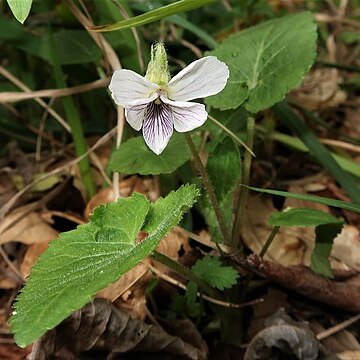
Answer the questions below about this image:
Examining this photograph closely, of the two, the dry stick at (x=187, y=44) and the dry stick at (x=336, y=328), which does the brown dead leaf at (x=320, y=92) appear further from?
the dry stick at (x=336, y=328)

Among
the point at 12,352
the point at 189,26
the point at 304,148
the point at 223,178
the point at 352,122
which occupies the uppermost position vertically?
the point at 189,26

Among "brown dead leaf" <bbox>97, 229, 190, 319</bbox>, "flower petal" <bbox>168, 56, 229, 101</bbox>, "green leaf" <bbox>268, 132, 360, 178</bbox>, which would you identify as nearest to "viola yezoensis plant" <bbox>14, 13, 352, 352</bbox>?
"flower petal" <bbox>168, 56, 229, 101</bbox>

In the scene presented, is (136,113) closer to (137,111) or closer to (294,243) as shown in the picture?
(137,111)

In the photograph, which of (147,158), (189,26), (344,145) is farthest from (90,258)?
(344,145)

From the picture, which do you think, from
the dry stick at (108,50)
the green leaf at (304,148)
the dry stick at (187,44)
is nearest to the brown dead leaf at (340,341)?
the green leaf at (304,148)

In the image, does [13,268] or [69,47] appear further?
[69,47]

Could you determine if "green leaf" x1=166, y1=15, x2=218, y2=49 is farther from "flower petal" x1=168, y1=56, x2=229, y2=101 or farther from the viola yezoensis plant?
"flower petal" x1=168, y1=56, x2=229, y2=101

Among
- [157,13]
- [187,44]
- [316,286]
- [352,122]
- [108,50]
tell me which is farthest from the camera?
[352,122]

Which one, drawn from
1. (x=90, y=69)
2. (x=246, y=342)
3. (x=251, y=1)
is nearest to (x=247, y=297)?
(x=246, y=342)
